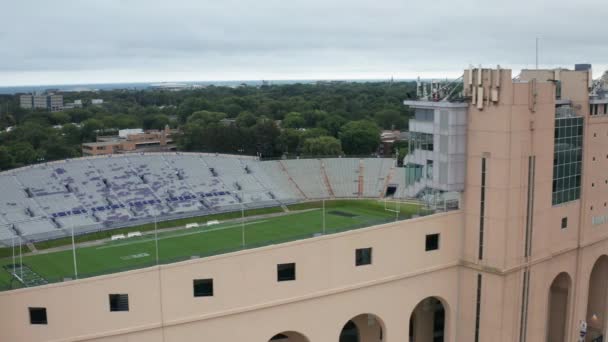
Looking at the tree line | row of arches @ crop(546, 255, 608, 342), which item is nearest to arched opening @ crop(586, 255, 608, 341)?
row of arches @ crop(546, 255, 608, 342)

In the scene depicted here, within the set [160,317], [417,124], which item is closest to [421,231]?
[417,124]

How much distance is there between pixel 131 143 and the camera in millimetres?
91000

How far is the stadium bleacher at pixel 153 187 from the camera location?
152 feet

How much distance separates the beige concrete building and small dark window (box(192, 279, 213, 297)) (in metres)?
0.04

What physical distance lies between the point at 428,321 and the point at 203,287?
429 inches

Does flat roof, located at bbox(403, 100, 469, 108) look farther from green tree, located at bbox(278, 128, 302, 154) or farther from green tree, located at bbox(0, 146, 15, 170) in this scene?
green tree, located at bbox(0, 146, 15, 170)

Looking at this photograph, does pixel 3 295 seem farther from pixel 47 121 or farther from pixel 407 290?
pixel 47 121

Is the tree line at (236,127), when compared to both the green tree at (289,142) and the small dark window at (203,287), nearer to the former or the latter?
the green tree at (289,142)

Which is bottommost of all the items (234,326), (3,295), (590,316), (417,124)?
(590,316)

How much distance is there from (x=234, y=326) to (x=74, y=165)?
127 ft

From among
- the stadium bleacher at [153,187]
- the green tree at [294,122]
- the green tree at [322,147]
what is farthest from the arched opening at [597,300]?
the green tree at [294,122]

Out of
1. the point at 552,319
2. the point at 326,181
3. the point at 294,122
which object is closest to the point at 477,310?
the point at 552,319

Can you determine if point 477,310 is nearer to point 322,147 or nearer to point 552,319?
point 552,319

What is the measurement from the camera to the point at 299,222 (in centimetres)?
4841
